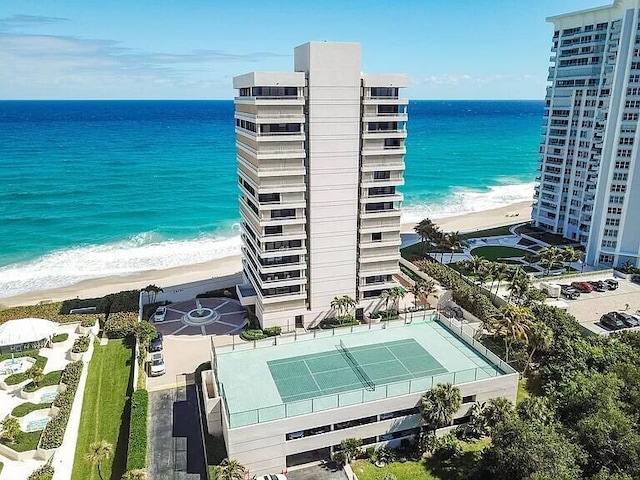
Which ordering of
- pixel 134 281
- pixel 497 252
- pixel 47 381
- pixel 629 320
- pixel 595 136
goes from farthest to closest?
1. pixel 497 252
2. pixel 134 281
3. pixel 595 136
4. pixel 629 320
5. pixel 47 381

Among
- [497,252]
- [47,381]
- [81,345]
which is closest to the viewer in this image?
[47,381]

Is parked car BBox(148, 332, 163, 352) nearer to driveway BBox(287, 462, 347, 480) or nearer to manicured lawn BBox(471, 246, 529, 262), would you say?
driveway BBox(287, 462, 347, 480)

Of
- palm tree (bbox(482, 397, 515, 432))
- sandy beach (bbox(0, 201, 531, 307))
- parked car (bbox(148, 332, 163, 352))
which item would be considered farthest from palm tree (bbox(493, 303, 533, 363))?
sandy beach (bbox(0, 201, 531, 307))

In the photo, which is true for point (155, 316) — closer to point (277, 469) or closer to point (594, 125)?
point (277, 469)

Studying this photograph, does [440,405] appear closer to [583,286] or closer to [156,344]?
[156,344]

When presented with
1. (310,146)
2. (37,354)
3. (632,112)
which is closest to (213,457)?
(37,354)

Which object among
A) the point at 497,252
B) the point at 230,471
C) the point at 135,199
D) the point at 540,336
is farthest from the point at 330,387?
the point at 135,199
